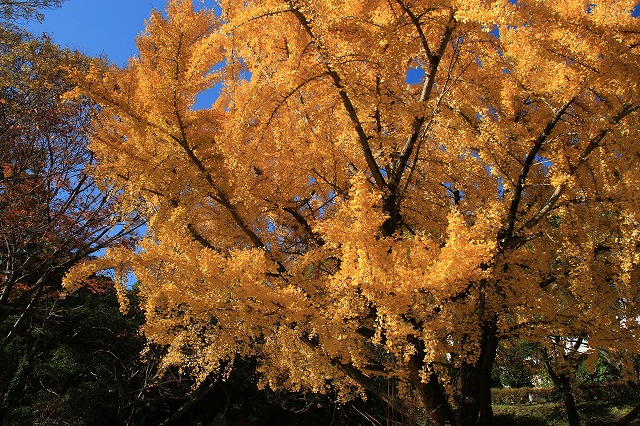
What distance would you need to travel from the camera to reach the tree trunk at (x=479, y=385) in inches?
163

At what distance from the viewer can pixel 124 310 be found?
147 inches

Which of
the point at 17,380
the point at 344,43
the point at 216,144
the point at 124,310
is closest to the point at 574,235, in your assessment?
the point at 344,43

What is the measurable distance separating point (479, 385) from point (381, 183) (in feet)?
7.27

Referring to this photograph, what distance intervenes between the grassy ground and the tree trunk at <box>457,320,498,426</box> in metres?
8.20

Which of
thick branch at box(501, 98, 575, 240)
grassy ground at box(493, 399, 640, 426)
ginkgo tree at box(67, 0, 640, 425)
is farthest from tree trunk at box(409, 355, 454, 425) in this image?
grassy ground at box(493, 399, 640, 426)

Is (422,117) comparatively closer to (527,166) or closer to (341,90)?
(341,90)

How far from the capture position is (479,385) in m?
4.18

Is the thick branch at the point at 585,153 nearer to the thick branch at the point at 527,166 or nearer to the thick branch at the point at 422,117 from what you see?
the thick branch at the point at 527,166

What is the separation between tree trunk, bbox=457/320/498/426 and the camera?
4.13 m

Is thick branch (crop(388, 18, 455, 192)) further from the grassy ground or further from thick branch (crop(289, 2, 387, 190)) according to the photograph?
the grassy ground

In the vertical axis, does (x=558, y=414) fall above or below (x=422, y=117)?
below

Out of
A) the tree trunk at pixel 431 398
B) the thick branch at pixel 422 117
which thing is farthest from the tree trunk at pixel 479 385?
the thick branch at pixel 422 117

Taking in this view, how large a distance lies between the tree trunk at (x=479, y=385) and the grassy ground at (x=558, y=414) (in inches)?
323

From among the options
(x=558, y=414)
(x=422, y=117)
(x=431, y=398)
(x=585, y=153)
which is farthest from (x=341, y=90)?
(x=558, y=414)
